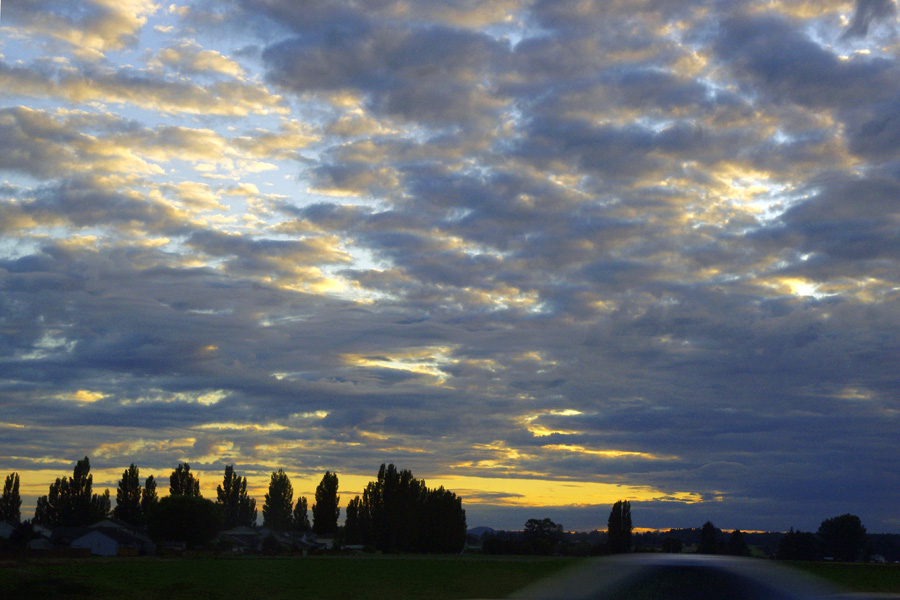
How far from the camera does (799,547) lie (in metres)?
101

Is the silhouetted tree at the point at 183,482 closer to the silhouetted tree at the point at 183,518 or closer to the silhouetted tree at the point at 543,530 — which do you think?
the silhouetted tree at the point at 183,518

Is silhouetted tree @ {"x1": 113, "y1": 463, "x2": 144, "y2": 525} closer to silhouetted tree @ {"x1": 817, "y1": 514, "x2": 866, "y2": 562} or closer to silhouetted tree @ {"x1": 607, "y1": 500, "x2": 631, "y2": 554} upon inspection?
silhouetted tree @ {"x1": 607, "y1": 500, "x2": 631, "y2": 554}

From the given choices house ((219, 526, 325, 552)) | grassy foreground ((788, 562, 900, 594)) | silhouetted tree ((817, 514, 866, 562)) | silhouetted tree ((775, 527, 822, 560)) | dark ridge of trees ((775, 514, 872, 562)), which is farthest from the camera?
house ((219, 526, 325, 552))

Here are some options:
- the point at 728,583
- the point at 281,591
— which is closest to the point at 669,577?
the point at 728,583

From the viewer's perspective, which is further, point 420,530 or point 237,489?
point 237,489

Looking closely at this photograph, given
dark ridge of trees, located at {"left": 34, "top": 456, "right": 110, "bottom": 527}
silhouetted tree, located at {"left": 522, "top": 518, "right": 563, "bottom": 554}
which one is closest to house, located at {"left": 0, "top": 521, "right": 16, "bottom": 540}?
dark ridge of trees, located at {"left": 34, "top": 456, "right": 110, "bottom": 527}

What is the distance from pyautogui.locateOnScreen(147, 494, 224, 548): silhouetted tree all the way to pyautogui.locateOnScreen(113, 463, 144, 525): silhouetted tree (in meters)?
29.5

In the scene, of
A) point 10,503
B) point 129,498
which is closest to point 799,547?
point 129,498

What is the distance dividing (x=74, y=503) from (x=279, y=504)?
35622mm

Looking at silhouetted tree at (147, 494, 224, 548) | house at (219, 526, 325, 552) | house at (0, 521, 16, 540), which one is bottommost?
house at (219, 526, 325, 552)

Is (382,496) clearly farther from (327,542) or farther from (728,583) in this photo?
(728,583)

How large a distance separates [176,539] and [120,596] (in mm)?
86288

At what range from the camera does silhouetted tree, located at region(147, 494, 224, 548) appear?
112062mm

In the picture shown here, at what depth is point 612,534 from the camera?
11606 centimetres
